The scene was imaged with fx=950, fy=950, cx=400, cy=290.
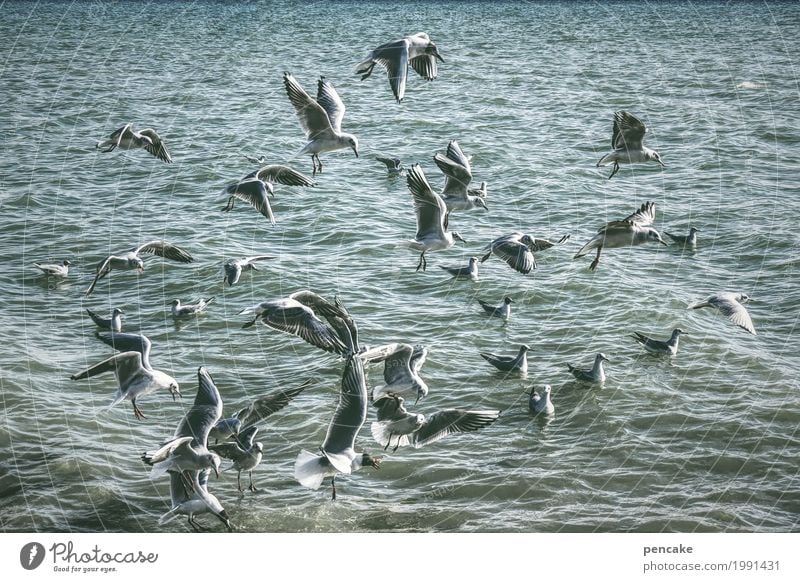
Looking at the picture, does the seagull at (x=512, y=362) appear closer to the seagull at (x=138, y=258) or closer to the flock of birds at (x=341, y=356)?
the flock of birds at (x=341, y=356)

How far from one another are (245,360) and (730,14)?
63.0m

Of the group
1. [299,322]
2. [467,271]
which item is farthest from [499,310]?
[299,322]

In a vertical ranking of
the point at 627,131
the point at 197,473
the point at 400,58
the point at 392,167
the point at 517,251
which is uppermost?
the point at 400,58

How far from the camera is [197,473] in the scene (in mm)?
12383

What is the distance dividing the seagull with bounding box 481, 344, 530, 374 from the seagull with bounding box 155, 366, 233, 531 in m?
6.48

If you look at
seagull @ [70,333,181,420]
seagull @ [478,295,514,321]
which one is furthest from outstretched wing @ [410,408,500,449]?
seagull @ [478,295,514,321]

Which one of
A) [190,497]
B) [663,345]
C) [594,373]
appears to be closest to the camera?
[190,497]

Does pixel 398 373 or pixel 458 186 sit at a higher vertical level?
pixel 458 186

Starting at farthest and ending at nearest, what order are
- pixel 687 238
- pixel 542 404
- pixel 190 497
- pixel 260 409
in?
1. pixel 687 238
2. pixel 542 404
3. pixel 260 409
4. pixel 190 497

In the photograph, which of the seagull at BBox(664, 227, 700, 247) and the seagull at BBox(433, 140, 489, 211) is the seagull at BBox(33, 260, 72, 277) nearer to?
the seagull at BBox(433, 140, 489, 211)

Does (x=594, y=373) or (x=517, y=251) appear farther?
(x=517, y=251)
